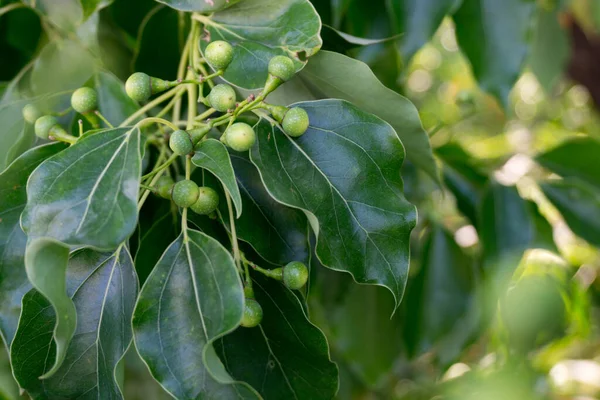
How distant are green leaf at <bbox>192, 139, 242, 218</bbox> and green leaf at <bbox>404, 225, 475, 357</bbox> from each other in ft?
2.54

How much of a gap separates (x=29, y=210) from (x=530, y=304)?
987 millimetres

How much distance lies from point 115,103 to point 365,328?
718mm

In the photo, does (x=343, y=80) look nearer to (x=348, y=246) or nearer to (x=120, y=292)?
(x=348, y=246)

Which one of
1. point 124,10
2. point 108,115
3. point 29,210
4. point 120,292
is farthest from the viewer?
point 124,10

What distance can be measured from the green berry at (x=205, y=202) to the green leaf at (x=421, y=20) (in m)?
0.44

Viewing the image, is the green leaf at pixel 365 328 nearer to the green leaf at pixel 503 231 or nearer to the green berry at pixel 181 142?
the green leaf at pixel 503 231

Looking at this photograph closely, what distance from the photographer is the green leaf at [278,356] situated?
601mm

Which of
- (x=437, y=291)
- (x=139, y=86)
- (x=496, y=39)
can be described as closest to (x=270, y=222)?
(x=139, y=86)

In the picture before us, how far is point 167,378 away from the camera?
0.52m

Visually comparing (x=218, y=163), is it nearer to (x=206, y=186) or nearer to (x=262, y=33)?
(x=206, y=186)

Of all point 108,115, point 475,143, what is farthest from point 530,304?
point 475,143

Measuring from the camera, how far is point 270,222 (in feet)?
2.05

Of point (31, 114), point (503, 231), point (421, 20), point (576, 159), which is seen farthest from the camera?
point (576, 159)

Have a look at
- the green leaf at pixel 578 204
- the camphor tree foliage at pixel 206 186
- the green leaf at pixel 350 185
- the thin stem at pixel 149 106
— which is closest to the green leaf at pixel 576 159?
the green leaf at pixel 578 204
